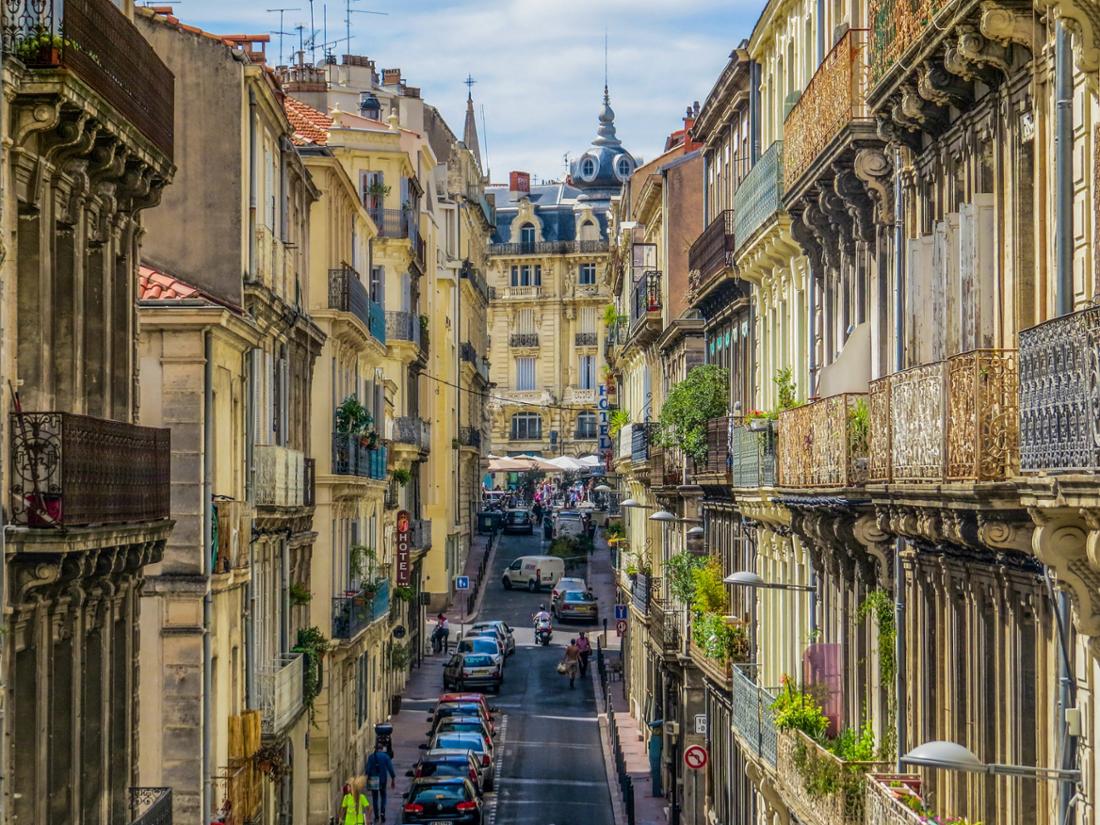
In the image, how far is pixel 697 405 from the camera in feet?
125

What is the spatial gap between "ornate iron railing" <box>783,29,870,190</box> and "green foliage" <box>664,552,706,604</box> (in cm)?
1633

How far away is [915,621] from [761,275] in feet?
39.2

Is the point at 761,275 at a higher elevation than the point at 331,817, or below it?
higher

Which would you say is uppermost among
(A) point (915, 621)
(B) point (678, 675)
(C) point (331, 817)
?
(A) point (915, 621)

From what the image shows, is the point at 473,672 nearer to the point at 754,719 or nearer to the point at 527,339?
the point at 754,719

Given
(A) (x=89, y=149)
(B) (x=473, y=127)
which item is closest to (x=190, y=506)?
(A) (x=89, y=149)

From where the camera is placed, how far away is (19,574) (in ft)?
53.0

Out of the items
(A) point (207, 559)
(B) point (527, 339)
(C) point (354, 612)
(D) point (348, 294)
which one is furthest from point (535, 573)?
(A) point (207, 559)

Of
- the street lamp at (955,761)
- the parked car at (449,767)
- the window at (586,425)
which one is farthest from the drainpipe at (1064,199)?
the window at (586,425)

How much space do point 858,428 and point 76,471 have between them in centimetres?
707

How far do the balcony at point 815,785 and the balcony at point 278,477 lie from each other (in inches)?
431

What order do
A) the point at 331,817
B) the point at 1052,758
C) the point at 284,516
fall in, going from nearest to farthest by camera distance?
the point at 1052,758
the point at 284,516
the point at 331,817

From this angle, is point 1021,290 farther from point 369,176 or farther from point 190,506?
point 369,176

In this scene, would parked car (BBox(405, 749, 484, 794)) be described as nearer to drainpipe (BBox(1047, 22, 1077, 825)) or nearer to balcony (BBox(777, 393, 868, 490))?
balcony (BBox(777, 393, 868, 490))
